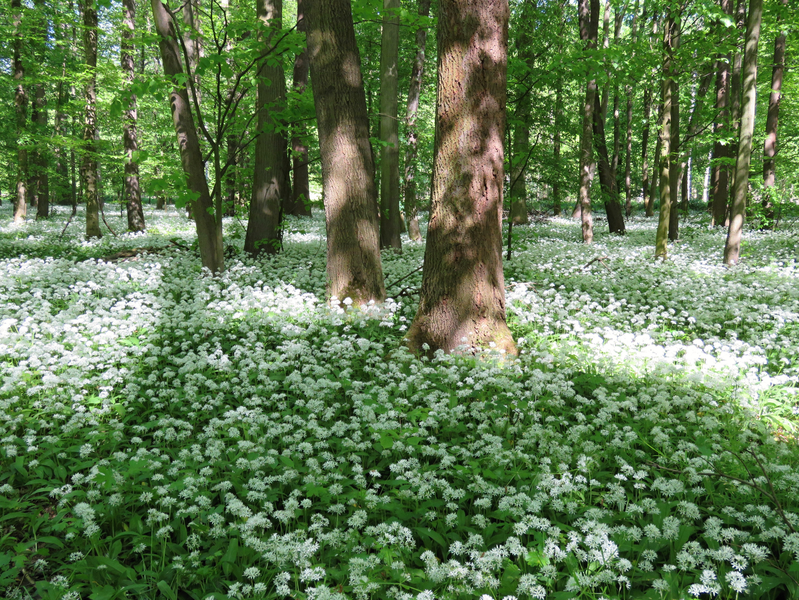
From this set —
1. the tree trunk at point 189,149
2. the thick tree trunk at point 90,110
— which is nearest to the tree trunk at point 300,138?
the tree trunk at point 189,149

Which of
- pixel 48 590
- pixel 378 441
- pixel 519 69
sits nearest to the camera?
pixel 48 590

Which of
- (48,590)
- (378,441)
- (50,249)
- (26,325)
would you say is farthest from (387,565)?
(50,249)

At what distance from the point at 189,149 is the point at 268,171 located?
7.92 ft

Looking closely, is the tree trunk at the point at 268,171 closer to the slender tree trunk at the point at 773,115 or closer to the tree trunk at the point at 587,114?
the tree trunk at the point at 587,114

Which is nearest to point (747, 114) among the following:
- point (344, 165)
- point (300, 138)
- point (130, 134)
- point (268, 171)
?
point (344, 165)

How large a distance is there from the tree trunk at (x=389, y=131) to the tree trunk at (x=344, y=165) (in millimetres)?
4362

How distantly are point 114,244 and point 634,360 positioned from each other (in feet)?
45.2

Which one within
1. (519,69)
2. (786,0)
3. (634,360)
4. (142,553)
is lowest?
(142,553)

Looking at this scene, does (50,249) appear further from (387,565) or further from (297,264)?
(387,565)

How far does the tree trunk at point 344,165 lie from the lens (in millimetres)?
6734

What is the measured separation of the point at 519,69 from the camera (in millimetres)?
8766

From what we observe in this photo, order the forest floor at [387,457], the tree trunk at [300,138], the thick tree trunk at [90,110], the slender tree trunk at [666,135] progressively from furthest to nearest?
the thick tree trunk at [90,110] → the slender tree trunk at [666,135] → the tree trunk at [300,138] → the forest floor at [387,457]

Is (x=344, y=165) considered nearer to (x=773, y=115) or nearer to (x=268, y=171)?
(x=268, y=171)

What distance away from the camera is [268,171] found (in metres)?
10.8
